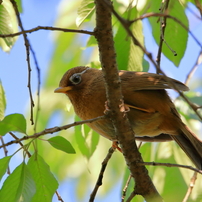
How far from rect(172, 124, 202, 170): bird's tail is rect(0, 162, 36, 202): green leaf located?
2.32 m

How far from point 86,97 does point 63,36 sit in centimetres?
130

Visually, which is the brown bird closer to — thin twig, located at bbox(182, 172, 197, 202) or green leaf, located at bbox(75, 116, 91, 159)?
green leaf, located at bbox(75, 116, 91, 159)

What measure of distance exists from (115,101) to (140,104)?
93 centimetres

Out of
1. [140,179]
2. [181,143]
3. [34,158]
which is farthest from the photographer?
[181,143]

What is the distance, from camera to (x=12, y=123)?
109 inches

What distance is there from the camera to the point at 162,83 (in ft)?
13.2

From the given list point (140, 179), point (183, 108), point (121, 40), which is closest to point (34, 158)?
point (140, 179)

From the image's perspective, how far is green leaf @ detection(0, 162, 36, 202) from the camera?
2555 millimetres

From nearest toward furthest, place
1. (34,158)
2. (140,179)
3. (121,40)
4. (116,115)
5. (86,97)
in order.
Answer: (34,158), (116,115), (140,179), (121,40), (86,97)

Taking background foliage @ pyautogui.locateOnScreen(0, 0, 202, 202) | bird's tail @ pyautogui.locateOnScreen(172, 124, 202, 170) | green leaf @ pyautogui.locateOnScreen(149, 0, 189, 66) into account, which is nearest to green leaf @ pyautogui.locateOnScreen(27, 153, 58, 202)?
background foliage @ pyautogui.locateOnScreen(0, 0, 202, 202)

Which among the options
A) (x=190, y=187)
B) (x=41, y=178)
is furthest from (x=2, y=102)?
(x=190, y=187)

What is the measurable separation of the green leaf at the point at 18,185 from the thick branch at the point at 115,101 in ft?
2.97

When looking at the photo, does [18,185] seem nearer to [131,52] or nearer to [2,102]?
[2,102]

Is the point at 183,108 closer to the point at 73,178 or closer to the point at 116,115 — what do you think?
the point at 116,115
